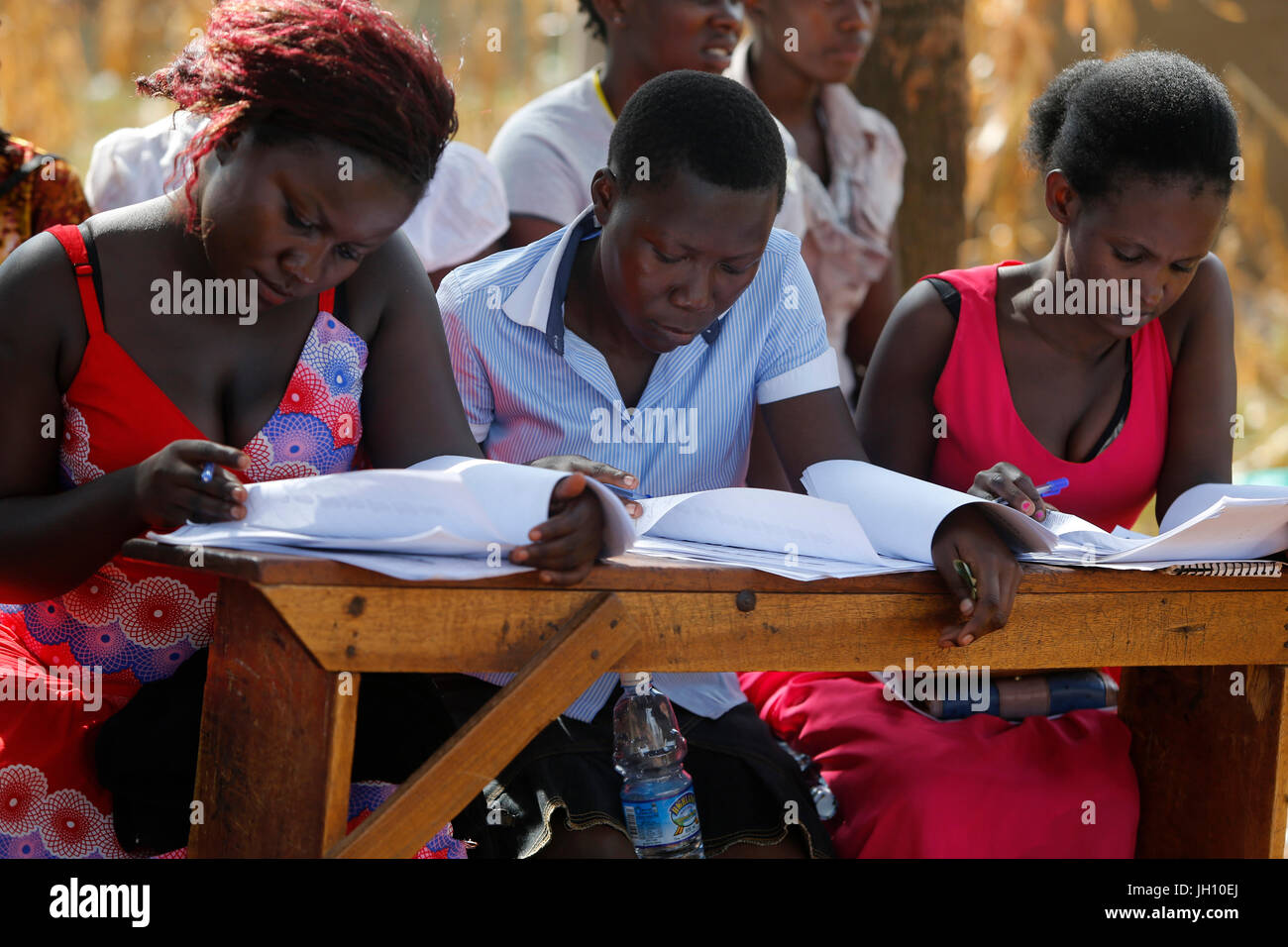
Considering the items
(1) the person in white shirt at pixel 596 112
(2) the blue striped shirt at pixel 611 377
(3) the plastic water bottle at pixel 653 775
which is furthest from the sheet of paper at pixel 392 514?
(1) the person in white shirt at pixel 596 112

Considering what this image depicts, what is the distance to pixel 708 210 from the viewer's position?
1.99 metres

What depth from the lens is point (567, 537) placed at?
59.5 inches

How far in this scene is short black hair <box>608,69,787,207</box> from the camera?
6.57 feet

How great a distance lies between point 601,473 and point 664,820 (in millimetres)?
493

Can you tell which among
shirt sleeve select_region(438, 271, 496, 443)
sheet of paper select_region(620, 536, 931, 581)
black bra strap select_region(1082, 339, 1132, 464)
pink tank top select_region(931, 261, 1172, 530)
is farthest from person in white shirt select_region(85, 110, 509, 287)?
sheet of paper select_region(620, 536, 931, 581)

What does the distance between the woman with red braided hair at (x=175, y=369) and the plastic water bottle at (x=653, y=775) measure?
29 centimetres

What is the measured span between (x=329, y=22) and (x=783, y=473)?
1.14m

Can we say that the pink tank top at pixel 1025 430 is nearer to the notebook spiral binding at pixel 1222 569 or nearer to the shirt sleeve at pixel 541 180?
the notebook spiral binding at pixel 1222 569

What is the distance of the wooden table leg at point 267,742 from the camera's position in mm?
1435

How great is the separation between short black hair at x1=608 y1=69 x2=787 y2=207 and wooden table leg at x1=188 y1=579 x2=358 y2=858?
0.93 meters
